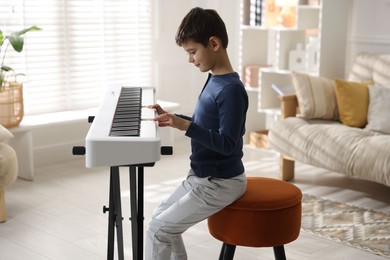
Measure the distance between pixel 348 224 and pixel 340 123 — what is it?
95cm

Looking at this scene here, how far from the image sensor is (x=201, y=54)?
2189mm

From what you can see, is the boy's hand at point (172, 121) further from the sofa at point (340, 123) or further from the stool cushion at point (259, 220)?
the sofa at point (340, 123)

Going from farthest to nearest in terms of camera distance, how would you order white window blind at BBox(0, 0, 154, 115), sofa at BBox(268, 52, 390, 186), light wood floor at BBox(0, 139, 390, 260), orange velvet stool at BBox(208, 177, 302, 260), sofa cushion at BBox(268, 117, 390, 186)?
white window blind at BBox(0, 0, 154, 115)
sofa at BBox(268, 52, 390, 186)
sofa cushion at BBox(268, 117, 390, 186)
light wood floor at BBox(0, 139, 390, 260)
orange velvet stool at BBox(208, 177, 302, 260)

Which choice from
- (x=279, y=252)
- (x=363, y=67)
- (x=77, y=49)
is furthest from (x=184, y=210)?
(x=77, y=49)

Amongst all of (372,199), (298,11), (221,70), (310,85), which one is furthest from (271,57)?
(221,70)

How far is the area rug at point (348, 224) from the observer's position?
3.17 m

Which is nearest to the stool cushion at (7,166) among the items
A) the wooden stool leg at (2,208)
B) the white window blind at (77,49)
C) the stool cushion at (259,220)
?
the wooden stool leg at (2,208)

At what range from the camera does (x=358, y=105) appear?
4.11m

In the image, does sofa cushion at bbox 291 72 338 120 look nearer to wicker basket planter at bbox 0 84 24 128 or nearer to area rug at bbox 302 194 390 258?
area rug at bbox 302 194 390 258

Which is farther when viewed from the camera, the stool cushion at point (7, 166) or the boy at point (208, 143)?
the stool cushion at point (7, 166)

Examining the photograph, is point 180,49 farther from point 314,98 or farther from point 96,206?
point 96,206

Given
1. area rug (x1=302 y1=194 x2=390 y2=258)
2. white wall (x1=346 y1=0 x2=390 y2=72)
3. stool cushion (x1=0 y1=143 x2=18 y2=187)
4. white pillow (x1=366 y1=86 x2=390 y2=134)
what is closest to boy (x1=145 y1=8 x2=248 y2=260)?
area rug (x1=302 y1=194 x2=390 y2=258)

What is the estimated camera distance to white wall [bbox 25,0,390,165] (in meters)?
4.68

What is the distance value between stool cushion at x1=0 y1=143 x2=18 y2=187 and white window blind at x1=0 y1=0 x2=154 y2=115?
1197 mm
